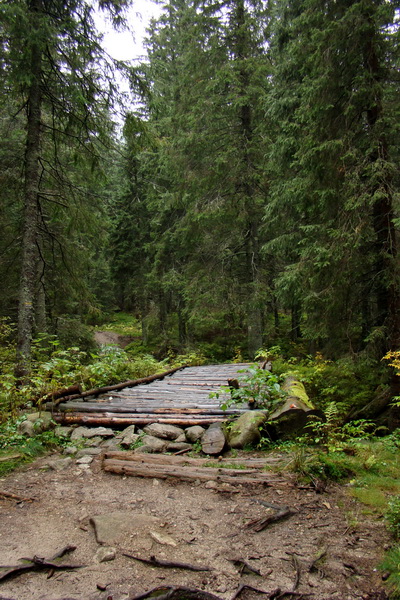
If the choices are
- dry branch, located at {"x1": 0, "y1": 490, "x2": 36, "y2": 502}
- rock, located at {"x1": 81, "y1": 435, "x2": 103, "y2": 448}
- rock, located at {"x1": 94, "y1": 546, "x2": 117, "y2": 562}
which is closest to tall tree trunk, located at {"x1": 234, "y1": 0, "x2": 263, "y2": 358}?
rock, located at {"x1": 81, "y1": 435, "x2": 103, "y2": 448}

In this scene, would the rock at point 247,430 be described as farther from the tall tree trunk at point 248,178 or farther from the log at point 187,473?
the tall tree trunk at point 248,178

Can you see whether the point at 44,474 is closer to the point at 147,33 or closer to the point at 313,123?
the point at 313,123

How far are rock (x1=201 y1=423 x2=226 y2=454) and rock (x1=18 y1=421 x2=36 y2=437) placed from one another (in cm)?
259

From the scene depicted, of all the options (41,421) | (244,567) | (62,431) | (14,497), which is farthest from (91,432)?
(244,567)

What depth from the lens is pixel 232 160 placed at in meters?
14.1

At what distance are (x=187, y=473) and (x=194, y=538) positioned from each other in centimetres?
118

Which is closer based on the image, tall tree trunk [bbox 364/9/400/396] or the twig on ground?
the twig on ground

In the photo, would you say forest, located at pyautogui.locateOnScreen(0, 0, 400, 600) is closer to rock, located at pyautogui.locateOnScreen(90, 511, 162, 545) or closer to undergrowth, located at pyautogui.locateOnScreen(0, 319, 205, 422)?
undergrowth, located at pyautogui.locateOnScreen(0, 319, 205, 422)

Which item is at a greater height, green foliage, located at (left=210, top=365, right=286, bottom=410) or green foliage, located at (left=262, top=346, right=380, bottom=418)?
green foliage, located at (left=210, top=365, right=286, bottom=410)

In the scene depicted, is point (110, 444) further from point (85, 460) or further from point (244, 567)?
point (244, 567)

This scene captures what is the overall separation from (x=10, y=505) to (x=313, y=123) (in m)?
9.50

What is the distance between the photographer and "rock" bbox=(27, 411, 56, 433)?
5242 mm

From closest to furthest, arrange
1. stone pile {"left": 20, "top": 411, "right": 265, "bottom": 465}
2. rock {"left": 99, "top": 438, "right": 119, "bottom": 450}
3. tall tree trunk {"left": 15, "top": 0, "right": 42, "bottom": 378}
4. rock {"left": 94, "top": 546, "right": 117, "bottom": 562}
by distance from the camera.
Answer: rock {"left": 94, "top": 546, "right": 117, "bottom": 562} < stone pile {"left": 20, "top": 411, "right": 265, "bottom": 465} < rock {"left": 99, "top": 438, "right": 119, "bottom": 450} < tall tree trunk {"left": 15, "top": 0, "right": 42, "bottom": 378}

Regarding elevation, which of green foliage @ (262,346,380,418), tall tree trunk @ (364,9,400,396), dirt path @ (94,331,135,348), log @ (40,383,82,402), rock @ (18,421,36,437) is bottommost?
green foliage @ (262,346,380,418)
